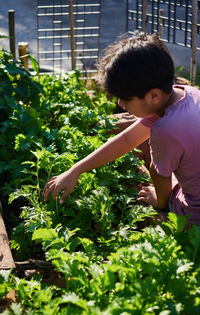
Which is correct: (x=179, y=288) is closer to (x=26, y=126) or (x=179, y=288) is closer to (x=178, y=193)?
(x=178, y=193)

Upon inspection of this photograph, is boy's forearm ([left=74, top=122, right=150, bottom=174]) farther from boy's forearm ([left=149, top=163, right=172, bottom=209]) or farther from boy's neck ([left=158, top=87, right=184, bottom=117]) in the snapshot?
boy's neck ([left=158, top=87, right=184, bottom=117])

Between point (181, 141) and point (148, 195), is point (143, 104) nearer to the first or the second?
point (181, 141)

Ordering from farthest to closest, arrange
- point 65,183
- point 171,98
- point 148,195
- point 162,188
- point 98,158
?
1. point 148,195
2. point 162,188
3. point 98,158
4. point 65,183
5. point 171,98

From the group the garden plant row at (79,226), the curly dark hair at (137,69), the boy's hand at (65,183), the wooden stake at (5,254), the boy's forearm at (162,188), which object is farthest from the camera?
the boy's forearm at (162,188)

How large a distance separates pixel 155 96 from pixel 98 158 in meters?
0.52

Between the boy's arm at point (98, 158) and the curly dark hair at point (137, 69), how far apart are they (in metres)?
0.46

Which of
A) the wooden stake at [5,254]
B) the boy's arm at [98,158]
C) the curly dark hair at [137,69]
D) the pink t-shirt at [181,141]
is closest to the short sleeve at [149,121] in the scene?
the boy's arm at [98,158]

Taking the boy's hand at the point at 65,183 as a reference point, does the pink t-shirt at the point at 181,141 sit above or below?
above

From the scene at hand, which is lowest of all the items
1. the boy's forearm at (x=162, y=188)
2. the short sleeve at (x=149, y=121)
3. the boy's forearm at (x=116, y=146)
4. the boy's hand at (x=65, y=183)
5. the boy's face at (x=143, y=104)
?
the boy's forearm at (x=162, y=188)

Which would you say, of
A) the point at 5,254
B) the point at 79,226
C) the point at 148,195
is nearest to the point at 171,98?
the point at 148,195

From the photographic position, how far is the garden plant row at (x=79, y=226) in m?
1.91

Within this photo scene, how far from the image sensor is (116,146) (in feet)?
9.02

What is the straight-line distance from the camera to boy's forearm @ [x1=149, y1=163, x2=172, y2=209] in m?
2.77

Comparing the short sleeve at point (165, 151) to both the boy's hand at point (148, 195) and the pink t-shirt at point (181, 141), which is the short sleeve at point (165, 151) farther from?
the boy's hand at point (148, 195)
